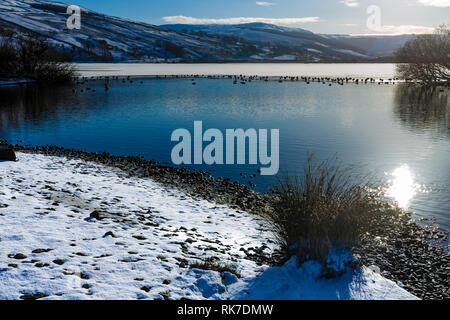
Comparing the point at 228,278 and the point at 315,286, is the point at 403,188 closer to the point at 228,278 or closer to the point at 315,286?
the point at 315,286

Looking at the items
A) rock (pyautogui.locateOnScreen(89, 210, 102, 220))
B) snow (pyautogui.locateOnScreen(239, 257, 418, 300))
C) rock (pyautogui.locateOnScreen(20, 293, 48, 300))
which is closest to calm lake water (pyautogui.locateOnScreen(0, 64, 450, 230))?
snow (pyautogui.locateOnScreen(239, 257, 418, 300))

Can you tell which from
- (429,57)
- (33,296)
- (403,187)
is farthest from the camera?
(429,57)

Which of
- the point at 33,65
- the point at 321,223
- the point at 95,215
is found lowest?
the point at 95,215

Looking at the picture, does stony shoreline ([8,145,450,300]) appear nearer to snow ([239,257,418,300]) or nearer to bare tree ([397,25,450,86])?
snow ([239,257,418,300])

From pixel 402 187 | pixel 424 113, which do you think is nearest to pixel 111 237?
pixel 402 187

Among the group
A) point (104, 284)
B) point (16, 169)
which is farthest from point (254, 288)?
point (16, 169)

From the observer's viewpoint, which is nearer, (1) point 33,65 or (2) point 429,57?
(1) point 33,65

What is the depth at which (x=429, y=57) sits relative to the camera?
92.6 m

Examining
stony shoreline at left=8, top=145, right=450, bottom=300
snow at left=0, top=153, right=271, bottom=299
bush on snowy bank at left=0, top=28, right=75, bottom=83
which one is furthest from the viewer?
bush on snowy bank at left=0, top=28, right=75, bottom=83

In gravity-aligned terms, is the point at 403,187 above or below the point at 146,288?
below

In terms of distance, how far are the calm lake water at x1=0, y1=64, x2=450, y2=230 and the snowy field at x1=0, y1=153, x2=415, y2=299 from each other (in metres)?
8.07

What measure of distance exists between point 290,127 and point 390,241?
26032 millimetres

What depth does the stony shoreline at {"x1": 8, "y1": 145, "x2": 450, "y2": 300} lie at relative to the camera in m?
10.6
